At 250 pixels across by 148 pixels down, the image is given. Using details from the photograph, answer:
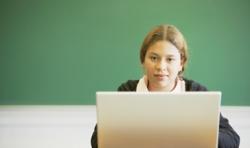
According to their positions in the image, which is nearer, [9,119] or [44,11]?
[44,11]

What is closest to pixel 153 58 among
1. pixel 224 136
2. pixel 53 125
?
pixel 224 136

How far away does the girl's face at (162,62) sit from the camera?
3.61 ft

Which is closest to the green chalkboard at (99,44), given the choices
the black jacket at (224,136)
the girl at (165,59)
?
the black jacket at (224,136)

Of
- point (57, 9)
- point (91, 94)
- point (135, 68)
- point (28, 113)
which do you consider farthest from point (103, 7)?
point (28, 113)

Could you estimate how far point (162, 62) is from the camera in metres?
1.10

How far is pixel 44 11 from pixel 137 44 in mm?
577

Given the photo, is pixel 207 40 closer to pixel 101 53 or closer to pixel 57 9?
pixel 101 53

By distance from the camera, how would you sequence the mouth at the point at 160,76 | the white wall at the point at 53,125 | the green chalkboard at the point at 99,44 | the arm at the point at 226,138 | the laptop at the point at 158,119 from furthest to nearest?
the white wall at the point at 53,125
the green chalkboard at the point at 99,44
the mouth at the point at 160,76
the arm at the point at 226,138
the laptop at the point at 158,119

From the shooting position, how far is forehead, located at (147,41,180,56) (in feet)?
3.60

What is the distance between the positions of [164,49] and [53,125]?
125 centimetres

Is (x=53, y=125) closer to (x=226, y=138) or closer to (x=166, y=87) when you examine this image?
(x=166, y=87)

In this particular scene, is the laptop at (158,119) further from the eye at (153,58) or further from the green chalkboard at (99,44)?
the green chalkboard at (99,44)

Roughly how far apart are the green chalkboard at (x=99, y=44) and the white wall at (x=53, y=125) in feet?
0.19

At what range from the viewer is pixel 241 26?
199cm
